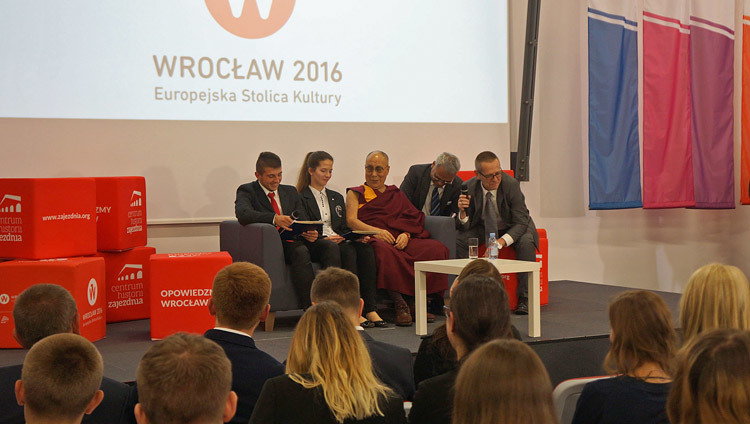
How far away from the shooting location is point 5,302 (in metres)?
3.93

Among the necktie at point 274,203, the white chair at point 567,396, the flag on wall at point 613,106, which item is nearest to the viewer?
the white chair at point 567,396

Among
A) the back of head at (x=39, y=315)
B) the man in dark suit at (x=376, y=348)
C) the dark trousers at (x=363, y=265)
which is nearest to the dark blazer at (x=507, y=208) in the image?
the dark trousers at (x=363, y=265)

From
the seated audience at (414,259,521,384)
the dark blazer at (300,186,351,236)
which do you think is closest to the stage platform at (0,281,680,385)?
the dark blazer at (300,186,351,236)

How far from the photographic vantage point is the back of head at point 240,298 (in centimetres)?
228

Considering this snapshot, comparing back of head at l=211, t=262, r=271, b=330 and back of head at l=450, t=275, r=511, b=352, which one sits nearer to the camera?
back of head at l=450, t=275, r=511, b=352

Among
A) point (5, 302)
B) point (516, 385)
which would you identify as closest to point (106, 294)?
point (5, 302)

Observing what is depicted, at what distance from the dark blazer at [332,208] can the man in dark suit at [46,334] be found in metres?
2.62

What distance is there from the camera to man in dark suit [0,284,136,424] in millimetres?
2010

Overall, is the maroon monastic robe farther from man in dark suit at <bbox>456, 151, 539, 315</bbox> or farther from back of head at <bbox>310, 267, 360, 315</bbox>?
back of head at <bbox>310, 267, 360, 315</bbox>

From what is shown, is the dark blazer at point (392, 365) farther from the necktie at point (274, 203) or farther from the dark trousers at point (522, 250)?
the dark trousers at point (522, 250)

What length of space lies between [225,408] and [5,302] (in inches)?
118

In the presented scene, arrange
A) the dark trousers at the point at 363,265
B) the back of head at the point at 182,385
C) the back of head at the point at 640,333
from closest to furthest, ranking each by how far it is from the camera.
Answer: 1. the back of head at the point at 182,385
2. the back of head at the point at 640,333
3. the dark trousers at the point at 363,265

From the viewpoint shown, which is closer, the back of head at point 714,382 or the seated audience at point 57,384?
the back of head at point 714,382

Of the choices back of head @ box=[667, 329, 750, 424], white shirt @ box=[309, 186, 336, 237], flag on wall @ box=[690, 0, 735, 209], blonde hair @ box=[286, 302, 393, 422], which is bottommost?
blonde hair @ box=[286, 302, 393, 422]
